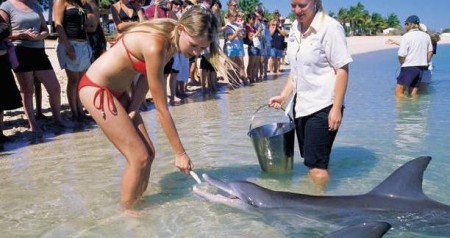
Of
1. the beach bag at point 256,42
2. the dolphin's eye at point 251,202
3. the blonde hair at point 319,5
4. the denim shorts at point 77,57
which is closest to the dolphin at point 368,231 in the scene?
the dolphin's eye at point 251,202

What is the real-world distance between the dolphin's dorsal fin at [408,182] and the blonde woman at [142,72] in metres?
1.66

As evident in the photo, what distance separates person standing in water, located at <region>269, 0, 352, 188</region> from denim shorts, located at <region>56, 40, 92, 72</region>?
454cm

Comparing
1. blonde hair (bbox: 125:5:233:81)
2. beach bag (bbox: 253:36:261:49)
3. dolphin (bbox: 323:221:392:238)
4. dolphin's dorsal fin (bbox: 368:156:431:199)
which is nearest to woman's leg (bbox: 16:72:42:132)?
blonde hair (bbox: 125:5:233:81)

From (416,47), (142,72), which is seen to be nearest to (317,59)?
(142,72)

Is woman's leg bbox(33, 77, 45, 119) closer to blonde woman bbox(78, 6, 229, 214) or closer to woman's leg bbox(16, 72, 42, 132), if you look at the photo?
woman's leg bbox(16, 72, 42, 132)

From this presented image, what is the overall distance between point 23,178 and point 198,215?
7.73 ft

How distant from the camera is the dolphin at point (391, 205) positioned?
13.0ft

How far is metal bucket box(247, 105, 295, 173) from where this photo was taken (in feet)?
17.2

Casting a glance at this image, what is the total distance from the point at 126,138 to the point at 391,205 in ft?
7.43

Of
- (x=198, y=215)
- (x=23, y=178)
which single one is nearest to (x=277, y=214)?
(x=198, y=215)

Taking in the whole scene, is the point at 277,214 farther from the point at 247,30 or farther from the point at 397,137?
A: the point at 247,30

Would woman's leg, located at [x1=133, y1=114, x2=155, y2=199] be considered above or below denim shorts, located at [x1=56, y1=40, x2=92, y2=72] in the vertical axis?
below

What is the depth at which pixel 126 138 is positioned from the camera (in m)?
4.40

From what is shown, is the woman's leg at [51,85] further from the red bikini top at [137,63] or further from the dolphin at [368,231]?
the dolphin at [368,231]
